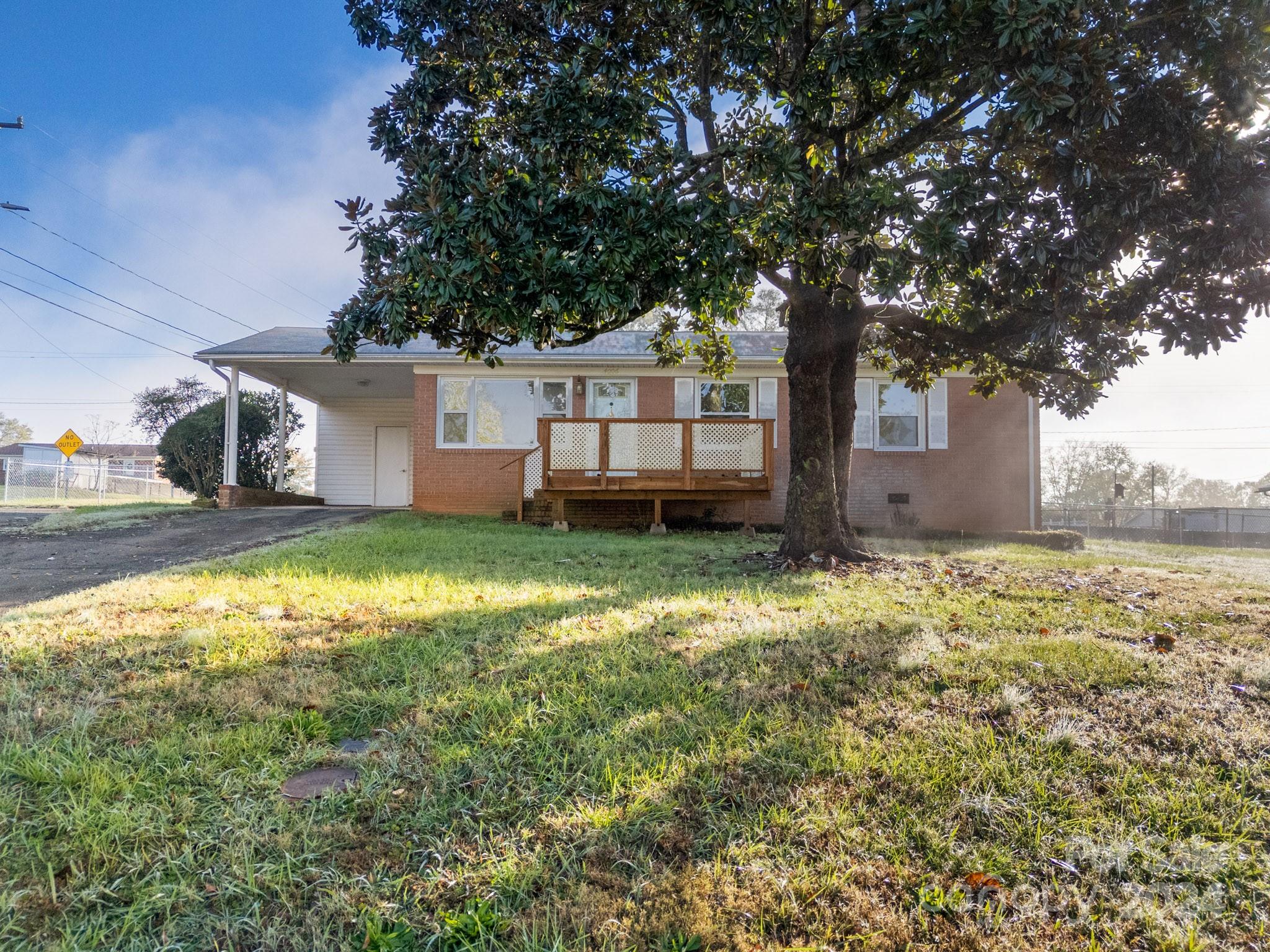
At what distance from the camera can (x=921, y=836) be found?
1.92 meters

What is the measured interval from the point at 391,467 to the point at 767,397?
9.51 meters

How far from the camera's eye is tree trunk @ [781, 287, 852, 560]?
7055mm

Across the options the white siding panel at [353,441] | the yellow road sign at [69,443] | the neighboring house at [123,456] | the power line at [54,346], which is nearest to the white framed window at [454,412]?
the white siding panel at [353,441]

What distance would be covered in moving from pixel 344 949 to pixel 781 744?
150 centimetres

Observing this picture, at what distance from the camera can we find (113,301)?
18.5 metres

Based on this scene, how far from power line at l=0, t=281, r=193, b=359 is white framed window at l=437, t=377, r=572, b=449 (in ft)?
26.1

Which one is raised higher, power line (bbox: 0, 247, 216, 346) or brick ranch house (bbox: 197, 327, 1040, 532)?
power line (bbox: 0, 247, 216, 346)

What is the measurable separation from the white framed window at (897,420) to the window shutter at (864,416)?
99 millimetres

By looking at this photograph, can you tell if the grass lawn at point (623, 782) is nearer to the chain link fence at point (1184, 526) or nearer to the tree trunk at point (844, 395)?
the tree trunk at point (844, 395)

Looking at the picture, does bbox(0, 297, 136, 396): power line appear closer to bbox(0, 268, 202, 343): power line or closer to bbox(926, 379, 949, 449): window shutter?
bbox(0, 268, 202, 343): power line

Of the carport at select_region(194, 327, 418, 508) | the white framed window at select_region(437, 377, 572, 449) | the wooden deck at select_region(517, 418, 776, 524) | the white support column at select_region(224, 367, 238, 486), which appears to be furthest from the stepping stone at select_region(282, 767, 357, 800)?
the white support column at select_region(224, 367, 238, 486)

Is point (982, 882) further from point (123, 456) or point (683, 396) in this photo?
point (123, 456)

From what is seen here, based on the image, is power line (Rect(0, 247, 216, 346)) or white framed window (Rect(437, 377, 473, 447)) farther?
power line (Rect(0, 247, 216, 346))

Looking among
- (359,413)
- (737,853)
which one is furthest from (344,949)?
(359,413)
